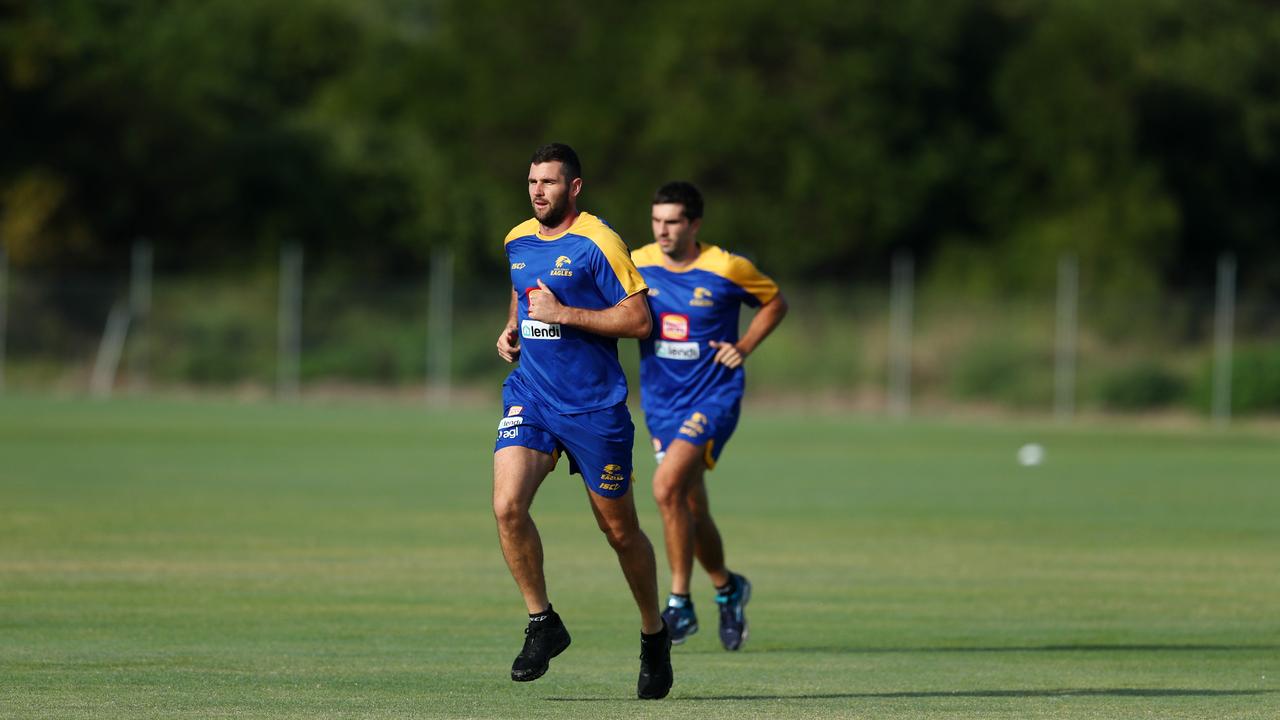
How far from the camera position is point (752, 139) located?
5112 cm

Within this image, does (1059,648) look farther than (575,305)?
Yes

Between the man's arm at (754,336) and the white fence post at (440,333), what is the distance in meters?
28.8

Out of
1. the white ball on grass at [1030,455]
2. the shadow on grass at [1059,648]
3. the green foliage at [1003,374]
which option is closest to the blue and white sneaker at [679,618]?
the shadow on grass at [1059,648]

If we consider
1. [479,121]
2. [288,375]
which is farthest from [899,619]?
[479,121]

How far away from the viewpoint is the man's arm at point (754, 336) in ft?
35.9

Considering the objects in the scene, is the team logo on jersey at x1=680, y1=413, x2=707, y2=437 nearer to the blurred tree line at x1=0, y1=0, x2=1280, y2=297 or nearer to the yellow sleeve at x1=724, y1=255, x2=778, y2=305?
the yellow sleeve at x1=724, y1=255, x2=778, y2=305

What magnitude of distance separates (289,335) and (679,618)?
31066mm

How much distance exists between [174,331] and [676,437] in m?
31.6

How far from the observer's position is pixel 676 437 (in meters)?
10.8

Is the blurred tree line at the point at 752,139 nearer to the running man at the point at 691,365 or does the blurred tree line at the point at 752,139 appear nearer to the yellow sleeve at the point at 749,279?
the yellow sleeve at the point at 749,279

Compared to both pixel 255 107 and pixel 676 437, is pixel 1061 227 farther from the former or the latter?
pixel 676 437

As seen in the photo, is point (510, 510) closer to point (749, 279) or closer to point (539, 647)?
point (539, 647)

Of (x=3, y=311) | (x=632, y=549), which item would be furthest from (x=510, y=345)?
(x=3, y=311)

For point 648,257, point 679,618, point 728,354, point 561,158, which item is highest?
point 561,158
